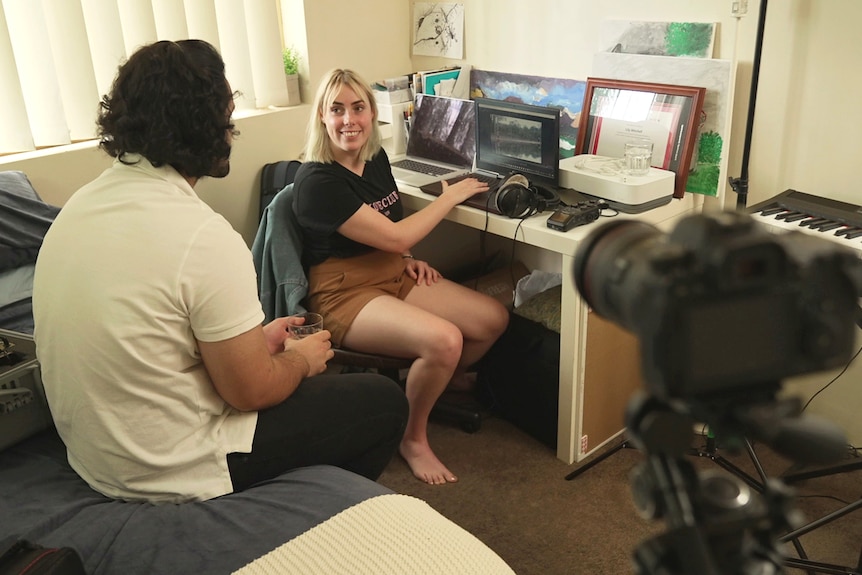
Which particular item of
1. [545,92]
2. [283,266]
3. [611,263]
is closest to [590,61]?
[545,92]

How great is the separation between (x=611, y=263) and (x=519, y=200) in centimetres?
148

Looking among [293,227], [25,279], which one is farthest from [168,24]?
[25,279]

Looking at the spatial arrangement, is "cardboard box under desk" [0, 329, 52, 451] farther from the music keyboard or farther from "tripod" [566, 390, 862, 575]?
the music keyboard

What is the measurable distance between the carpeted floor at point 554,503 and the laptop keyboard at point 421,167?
33.6 inches

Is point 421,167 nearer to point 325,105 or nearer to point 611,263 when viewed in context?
point 325,105

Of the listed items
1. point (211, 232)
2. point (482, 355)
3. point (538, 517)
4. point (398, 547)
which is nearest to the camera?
point (398, 547)

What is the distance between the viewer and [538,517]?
6.59ft

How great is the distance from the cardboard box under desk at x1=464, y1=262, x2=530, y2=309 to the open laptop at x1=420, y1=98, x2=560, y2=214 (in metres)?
0.47

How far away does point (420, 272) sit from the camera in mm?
2396

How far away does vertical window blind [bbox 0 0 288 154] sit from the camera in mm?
2162

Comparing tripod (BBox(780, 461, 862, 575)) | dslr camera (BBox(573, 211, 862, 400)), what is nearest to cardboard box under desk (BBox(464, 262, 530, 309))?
tripod (BBox(780, 461, 862, 575))

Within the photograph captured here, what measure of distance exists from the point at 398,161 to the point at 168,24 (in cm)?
86

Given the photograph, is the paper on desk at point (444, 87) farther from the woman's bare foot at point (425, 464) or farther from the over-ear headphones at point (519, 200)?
the woman's bare foot at point (425, 464)

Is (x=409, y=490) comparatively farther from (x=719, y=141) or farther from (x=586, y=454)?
(x=719, y=141)
